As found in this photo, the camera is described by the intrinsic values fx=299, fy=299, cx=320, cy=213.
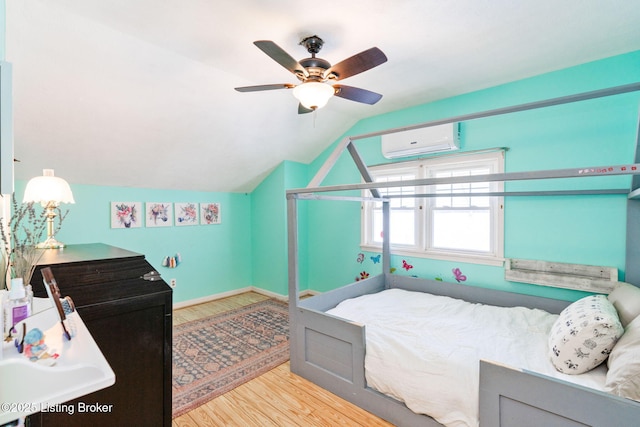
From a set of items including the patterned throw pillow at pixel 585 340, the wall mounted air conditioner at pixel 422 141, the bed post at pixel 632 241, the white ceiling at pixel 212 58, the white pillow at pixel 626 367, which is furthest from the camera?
the wall mounted air conditioner at pixel 422 141

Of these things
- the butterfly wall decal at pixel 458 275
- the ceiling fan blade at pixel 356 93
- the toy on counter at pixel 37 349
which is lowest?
the butterfly wall decal at pixel 458 275

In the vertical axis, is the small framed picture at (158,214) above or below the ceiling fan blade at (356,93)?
below

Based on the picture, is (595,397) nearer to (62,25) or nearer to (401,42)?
(401,42)

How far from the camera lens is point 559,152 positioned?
2600mm

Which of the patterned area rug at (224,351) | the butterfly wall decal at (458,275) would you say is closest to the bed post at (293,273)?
the patterned area rug at (224,351)

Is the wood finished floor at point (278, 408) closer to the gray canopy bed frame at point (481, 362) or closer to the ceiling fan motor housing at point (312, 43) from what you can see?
the gray canopy bed frame at point (481, 362)

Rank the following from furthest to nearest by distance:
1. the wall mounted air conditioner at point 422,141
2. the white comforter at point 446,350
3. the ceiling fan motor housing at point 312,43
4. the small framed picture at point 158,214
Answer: the small framed picture at point 158,214 < the wall mounted air conditioner at point 422,141 < the ceiling fan motor housing at point 312,43 < the white comforter at point 446,350

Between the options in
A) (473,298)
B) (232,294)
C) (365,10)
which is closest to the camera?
(365,10)

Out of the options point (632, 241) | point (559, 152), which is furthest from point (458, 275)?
point (559, 152)

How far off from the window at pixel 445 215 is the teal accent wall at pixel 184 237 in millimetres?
2072

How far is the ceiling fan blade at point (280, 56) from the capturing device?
1.59m

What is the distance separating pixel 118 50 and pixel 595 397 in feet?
11.1

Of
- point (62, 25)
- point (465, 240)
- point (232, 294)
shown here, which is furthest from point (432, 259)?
point (62, 25)

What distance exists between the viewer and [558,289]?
2.58m
